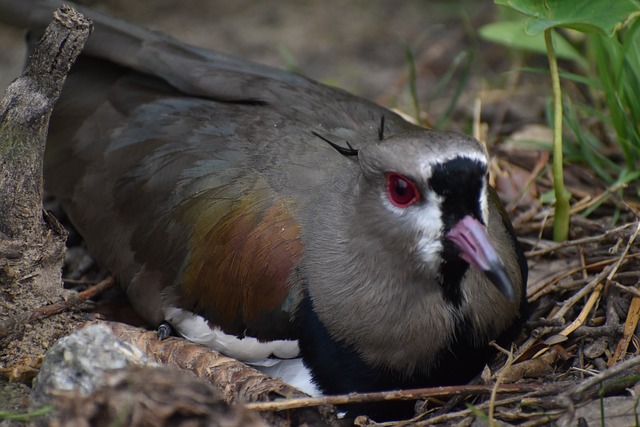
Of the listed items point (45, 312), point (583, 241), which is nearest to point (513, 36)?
point (583, 241)

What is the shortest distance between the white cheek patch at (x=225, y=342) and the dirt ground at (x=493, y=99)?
2.57 ft

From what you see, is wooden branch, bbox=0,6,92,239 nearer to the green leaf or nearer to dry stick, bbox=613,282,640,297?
the green leaf

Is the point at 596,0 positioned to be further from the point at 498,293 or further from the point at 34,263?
the point at 34,263

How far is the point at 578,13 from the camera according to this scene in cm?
390

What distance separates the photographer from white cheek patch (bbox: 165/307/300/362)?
3.79 metres

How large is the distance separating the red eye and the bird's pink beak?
0.21m

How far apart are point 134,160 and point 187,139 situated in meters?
0.30

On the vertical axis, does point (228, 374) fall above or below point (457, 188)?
below

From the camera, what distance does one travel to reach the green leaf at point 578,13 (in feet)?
12.4

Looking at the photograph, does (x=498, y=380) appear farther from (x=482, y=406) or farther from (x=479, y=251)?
(x=479, y=251)

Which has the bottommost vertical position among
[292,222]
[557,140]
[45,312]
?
[45,312]

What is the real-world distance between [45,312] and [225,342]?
80cm

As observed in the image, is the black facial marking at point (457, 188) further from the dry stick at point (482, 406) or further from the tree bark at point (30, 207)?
the tree bark at point (30, 207)

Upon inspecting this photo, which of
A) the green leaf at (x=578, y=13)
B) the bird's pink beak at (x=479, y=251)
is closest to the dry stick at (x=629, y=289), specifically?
the bird's pink beak at (x=479, y=251)
